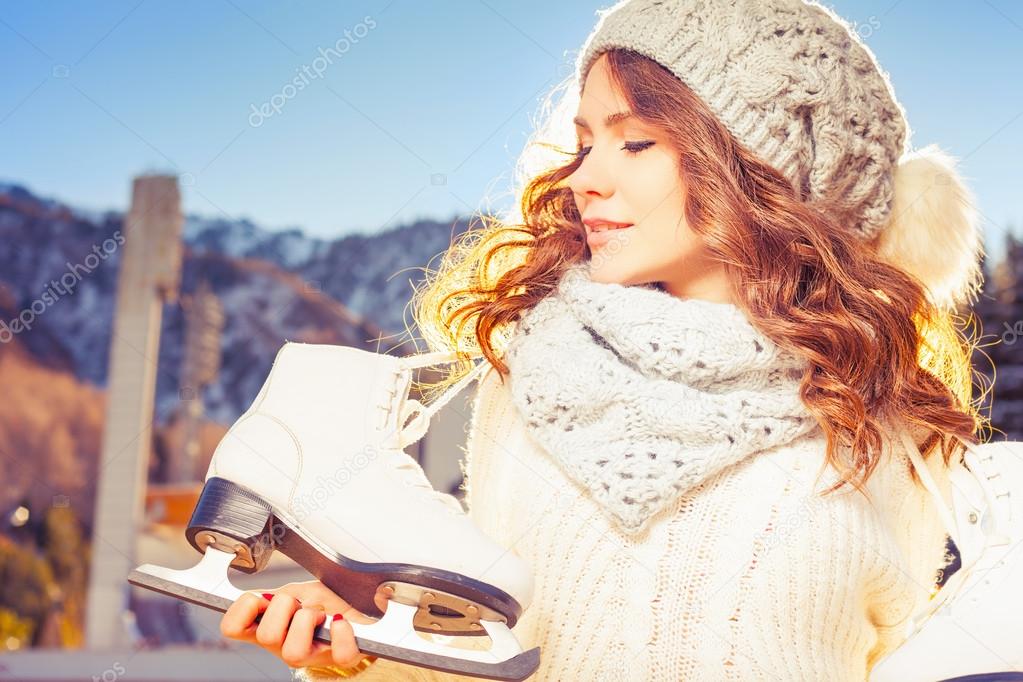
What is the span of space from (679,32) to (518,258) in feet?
1.22

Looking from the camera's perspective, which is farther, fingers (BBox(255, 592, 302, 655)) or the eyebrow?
the eyebrow

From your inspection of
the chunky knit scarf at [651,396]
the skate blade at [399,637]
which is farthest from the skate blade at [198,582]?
the chunky knit scarf at [651,396]

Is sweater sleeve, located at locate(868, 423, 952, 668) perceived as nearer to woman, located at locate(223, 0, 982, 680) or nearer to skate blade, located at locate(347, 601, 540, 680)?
woman, located at locate(223, 0, 982, 680)

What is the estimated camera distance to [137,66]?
2773mm

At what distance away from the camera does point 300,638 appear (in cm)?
72

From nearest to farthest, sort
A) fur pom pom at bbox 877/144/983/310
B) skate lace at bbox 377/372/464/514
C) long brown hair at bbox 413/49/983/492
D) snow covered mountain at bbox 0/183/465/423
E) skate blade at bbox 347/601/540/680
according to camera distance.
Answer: skate blade at bbox 347/601/540/680 → skate lace at bbox 377/372/464/514 → long brown hair at bbox 413/49/983/492 → fur pom pom at bbox 877/144/983/310 → snow covered mountain at bbox 0/183/465/423

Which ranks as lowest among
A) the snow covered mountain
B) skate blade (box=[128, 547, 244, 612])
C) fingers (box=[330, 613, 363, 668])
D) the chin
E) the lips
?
fingers (box=[330, 613, 363, 668])

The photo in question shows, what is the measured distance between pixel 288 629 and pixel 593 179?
1.80 feet

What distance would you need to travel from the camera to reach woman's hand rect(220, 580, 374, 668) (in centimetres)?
72

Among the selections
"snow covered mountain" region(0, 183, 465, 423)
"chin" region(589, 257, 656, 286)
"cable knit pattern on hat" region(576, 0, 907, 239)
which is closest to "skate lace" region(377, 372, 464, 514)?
"chin" region(589, 257, 656, 286)

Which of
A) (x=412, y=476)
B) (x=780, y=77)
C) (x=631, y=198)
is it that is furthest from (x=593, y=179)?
(x=412, y=476)

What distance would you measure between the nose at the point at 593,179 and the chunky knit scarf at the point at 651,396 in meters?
0.11

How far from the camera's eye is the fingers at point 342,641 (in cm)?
72

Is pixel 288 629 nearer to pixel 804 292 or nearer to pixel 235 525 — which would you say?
pixel 235 525
